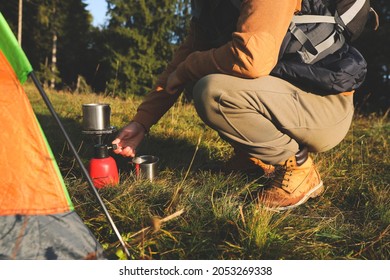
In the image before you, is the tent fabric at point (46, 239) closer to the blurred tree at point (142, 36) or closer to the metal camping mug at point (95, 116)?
the metal camping mug at point (95, 116)

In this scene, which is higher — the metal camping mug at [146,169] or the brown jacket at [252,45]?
the brown jacket at [252,45]

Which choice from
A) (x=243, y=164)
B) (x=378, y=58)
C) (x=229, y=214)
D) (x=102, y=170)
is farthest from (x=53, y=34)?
(x=229, y=214)

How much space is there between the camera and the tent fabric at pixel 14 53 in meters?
1.38

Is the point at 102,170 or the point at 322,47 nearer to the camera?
the point at 322,47

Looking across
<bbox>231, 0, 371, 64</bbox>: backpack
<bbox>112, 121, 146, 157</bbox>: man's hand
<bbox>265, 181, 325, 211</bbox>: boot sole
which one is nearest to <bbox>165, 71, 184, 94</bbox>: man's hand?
<bbox>112, 121, 146, 157</bbox>: man's hand

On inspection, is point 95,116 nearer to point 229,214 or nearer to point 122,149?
point 122,149

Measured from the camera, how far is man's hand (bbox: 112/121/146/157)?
2.19m

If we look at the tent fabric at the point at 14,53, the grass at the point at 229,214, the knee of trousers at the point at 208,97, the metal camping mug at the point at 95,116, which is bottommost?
the grass at the point at 229,214

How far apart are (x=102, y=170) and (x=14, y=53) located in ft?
3.06

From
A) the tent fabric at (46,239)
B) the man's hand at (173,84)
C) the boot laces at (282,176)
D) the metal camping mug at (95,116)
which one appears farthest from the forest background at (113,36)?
the tent fabric at (46,239)

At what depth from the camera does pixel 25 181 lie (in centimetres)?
143
